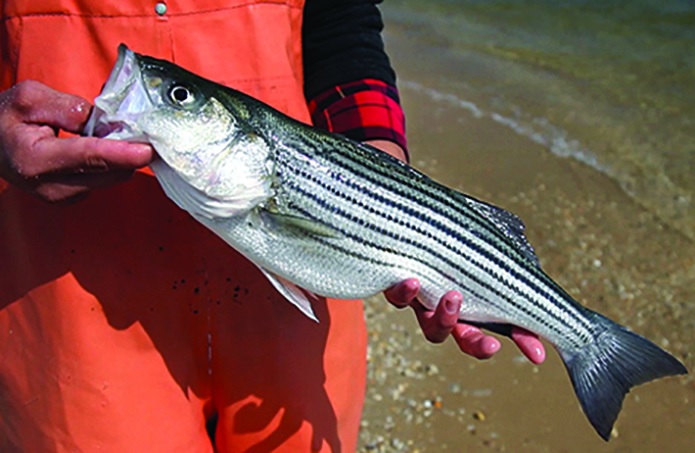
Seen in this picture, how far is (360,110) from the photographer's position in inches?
112

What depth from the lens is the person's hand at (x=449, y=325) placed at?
243 cm

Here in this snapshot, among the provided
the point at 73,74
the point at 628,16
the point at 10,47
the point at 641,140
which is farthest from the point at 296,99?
the point at 628,16

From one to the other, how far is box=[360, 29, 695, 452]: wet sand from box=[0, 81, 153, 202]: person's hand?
2782 mm

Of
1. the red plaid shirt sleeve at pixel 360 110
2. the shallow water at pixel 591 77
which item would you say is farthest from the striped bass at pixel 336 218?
the shallow water at pixel 591 77

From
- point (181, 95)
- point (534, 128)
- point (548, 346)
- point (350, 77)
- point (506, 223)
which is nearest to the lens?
point (181, 95)

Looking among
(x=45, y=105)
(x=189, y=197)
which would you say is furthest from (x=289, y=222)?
(x=45, y=105)

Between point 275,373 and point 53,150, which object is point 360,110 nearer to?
point 275,373

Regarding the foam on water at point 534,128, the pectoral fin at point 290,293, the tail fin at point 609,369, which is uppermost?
the pectoral fin at point 290,293

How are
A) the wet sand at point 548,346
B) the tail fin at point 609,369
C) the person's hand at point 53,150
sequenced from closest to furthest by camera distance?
the person's hand at point 53,150 < the tail fin at point 609,369 < the wet sand at point 548,346

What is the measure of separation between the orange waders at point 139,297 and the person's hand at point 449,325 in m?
0.39

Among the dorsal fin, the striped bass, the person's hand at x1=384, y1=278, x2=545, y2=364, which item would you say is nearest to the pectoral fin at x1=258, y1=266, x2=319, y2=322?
the striped bass

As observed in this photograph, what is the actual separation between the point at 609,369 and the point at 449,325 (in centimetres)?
69

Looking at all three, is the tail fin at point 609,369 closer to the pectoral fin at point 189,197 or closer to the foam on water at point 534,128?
the pectoral fin at point 189,197

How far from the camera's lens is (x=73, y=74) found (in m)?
2.29
